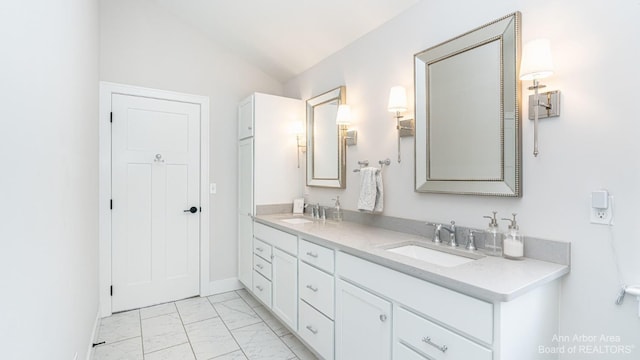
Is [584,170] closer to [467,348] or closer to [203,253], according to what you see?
[467,348]

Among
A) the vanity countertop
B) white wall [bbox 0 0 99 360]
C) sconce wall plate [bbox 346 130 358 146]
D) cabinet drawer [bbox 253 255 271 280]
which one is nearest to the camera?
white wall [bbox 0 0 99 360]

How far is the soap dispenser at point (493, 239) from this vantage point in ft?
5.14

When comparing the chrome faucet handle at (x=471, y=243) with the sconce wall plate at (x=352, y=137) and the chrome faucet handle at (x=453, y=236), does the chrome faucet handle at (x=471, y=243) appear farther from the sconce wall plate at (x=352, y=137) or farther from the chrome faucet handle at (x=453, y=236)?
the sconce wall plate at (x=352, y=137)

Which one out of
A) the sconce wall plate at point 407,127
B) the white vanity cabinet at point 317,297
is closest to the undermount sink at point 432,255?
the white vanity cabinet at point 317,297

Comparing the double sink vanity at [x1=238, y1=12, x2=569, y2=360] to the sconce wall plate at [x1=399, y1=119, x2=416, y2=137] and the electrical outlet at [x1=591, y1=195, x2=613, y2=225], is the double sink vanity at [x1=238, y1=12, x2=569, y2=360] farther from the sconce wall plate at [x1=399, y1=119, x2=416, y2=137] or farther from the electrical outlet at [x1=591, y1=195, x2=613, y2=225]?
the electrical outlet at [x1=591, y1=195, x2=613, y2=225]

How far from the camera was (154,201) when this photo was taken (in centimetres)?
307

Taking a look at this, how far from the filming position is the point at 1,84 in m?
0.80

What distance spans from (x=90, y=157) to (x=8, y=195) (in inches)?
66.5

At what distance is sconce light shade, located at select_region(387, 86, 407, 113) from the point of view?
206 centimetres

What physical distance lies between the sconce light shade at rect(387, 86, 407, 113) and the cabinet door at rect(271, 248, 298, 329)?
1292mm

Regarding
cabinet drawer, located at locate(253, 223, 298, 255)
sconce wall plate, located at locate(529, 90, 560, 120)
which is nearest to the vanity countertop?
cabinet drawer, located at locate(253, 223, 298, 255)

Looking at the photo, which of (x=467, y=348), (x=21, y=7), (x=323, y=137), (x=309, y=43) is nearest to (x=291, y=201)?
(x=323, y=137)

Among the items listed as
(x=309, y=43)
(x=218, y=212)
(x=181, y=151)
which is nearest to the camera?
(x=309, y=43)

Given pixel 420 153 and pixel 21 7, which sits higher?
pixel 21 7
